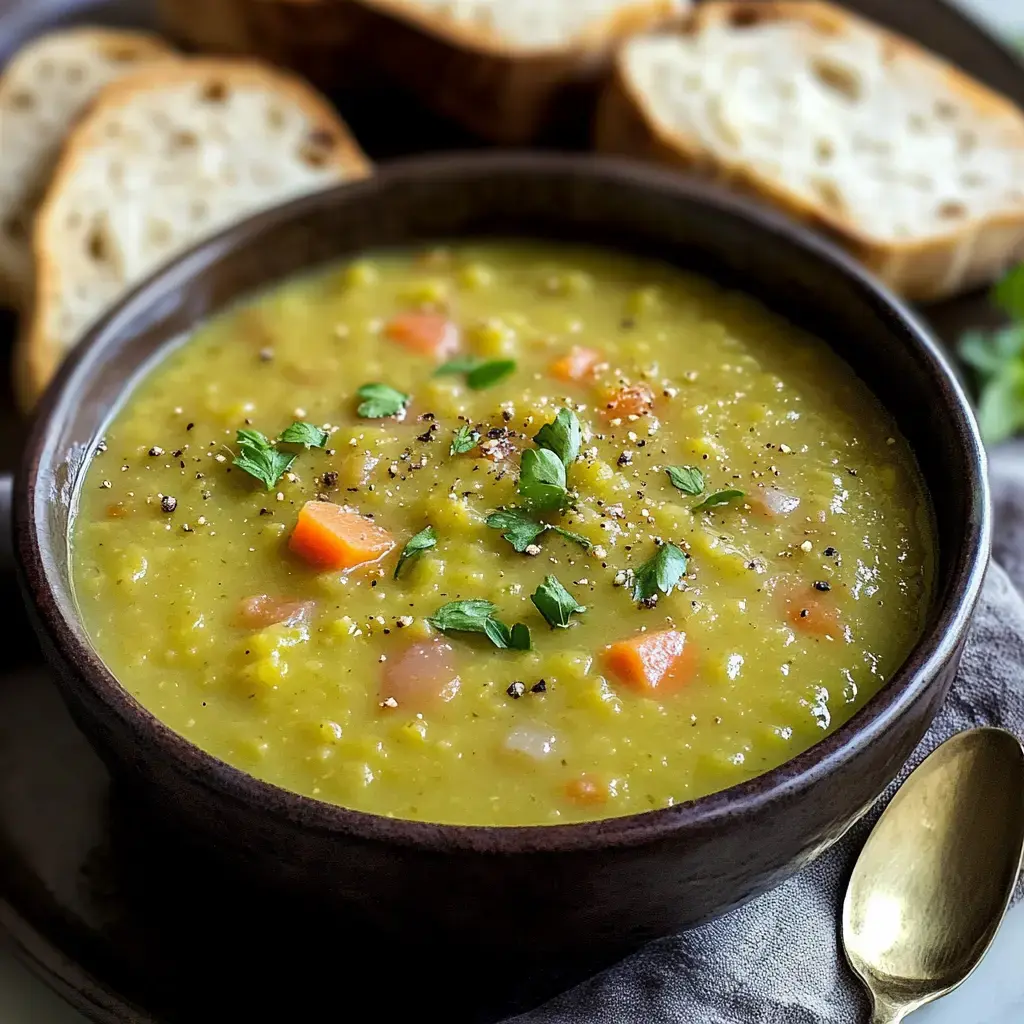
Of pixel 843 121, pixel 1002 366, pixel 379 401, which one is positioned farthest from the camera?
pixel 843 121

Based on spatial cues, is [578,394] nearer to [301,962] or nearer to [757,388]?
A: [757,388]

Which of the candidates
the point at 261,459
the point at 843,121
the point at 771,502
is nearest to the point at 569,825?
the point at 771,502

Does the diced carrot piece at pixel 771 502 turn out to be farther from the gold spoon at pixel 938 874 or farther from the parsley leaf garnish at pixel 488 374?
the parsley leaf garnish at pixel 488 374

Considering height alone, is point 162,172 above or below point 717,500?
below

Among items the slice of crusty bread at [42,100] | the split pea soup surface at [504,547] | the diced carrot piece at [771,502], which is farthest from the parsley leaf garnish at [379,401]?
the slice of crusty bread at [42,100]

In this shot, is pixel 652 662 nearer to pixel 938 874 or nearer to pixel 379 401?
pixel 938 874

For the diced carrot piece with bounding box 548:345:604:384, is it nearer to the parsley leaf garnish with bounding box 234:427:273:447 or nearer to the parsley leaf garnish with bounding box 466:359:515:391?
the parsley leaf garnish with bounding box 466:359:515:391

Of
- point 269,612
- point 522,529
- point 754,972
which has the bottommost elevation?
point 754,972

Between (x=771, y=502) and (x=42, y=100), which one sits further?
(x=42, y=100)
